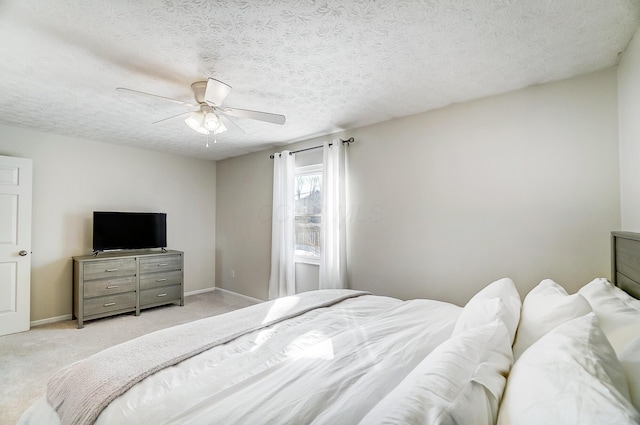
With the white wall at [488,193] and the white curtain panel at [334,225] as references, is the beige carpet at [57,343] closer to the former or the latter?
the white curtain panel at [334,225]

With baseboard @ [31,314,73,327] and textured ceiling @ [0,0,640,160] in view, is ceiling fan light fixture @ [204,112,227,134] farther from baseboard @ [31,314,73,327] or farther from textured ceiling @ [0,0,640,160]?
baseboard @ [31,314,73,327]

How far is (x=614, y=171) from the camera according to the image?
Result: 6.68ft

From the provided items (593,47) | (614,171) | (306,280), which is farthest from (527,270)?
(306,280)

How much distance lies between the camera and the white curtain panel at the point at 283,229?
399cm

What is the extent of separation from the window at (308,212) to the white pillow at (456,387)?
2.93 metres

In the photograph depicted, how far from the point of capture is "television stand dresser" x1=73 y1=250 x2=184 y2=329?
3.58m

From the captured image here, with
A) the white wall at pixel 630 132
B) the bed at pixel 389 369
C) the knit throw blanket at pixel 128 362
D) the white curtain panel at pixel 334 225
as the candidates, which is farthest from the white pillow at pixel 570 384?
the white curtain panel at pixel 334 225

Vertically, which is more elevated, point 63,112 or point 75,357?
point 63,112

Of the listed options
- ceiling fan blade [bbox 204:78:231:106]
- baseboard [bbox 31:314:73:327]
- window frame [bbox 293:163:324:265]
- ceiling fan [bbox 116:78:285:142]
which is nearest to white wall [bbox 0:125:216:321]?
baseboard [bbox 31:314:73:327]

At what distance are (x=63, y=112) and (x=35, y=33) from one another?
1.63 metres

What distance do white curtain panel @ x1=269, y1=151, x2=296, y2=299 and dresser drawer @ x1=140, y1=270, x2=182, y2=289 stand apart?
1506 mm

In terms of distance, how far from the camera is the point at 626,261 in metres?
1.55

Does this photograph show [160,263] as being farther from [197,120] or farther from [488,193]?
[488,193]

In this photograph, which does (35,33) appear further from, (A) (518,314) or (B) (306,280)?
(B) (306,280)
